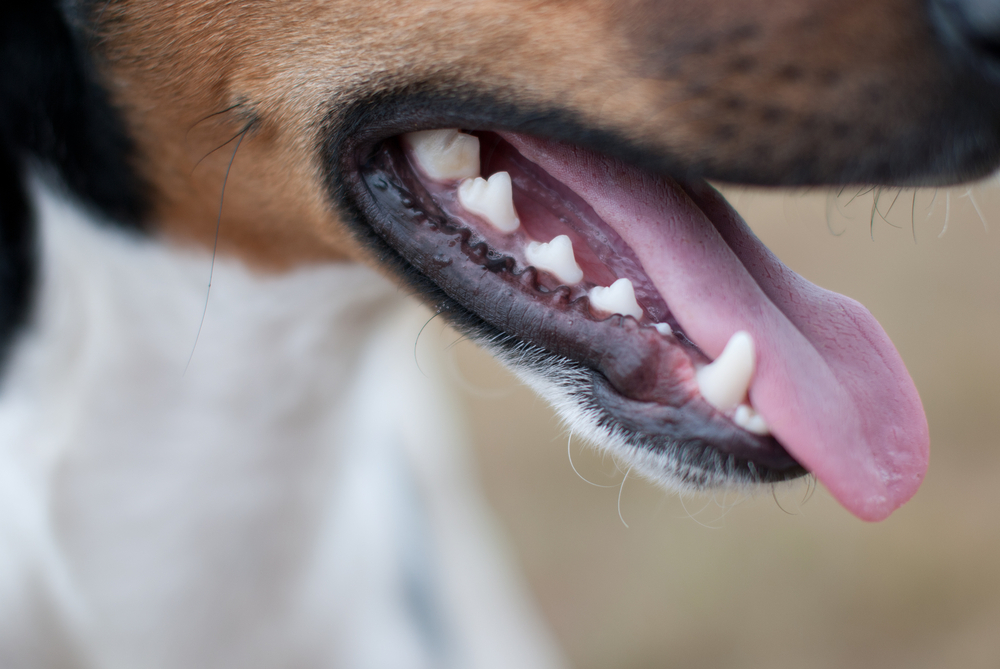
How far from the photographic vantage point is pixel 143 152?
57.4 inches

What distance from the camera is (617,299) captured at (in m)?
1.22

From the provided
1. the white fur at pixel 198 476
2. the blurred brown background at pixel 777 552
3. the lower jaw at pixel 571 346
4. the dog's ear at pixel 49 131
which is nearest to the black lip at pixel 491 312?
the lower jaw at pixel 571 346

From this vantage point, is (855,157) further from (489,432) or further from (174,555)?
(489,432)

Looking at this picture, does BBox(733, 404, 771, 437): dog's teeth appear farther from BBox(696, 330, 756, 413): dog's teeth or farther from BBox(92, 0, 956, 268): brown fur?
BBox(92, 0, 956, 268): brown fur

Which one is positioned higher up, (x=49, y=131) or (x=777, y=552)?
(x=49, y=131)

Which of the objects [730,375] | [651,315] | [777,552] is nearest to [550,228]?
[651,315]

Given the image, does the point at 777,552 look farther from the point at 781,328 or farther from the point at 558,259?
the point at 558,259

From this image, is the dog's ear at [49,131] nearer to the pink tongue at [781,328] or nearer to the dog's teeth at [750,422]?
the pink tongue at [781,328]

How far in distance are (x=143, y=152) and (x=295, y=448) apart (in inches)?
29.4

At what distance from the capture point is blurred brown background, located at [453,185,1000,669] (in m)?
3.07

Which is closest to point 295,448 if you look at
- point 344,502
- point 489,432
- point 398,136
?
point 344,502

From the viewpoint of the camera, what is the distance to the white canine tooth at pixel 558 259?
1.23 meters

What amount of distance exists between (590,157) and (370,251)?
39 cm

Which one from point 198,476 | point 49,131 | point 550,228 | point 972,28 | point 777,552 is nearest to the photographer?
point 972,28
